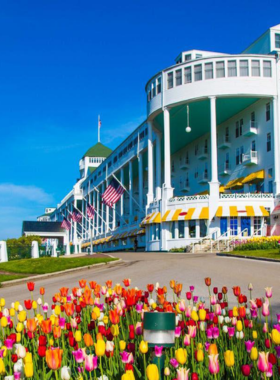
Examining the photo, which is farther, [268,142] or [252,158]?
[252,158]

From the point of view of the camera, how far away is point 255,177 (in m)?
46.8

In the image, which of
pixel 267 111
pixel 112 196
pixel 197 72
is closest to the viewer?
pixel 197 72

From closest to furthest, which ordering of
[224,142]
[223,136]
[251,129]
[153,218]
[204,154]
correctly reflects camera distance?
[251,129] → [153,218] → [224,142] → [223,136] → [204,154]

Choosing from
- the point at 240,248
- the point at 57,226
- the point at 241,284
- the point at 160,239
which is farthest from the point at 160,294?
the point at 57,226

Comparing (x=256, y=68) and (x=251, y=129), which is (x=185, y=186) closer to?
(x=251, y=129)

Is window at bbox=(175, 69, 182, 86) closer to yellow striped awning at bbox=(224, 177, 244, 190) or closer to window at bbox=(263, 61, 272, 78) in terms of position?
window at bbox=(263, 61, 272, 78)

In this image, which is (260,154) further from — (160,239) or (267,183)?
(160,239)

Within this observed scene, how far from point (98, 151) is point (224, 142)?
66.8m

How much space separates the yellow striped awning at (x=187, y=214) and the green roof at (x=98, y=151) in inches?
2797

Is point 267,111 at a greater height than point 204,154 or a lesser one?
greater

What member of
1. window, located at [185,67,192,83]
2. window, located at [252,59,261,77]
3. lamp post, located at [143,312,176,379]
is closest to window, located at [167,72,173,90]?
window, located at [185,67,192,83]

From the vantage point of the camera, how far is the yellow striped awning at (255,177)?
153 ft

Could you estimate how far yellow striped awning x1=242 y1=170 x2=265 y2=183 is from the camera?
46656mm

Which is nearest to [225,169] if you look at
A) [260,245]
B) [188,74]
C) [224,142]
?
[224,142]
